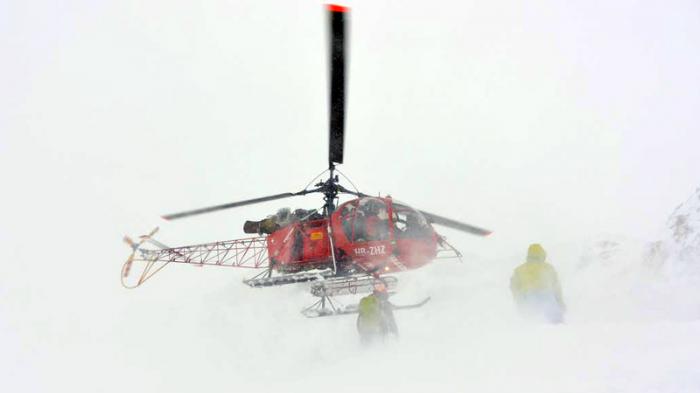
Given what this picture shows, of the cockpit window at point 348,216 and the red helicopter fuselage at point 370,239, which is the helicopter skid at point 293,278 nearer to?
the red helicopter fuselage at point 370,239

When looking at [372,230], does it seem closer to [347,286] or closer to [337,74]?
[347,286]

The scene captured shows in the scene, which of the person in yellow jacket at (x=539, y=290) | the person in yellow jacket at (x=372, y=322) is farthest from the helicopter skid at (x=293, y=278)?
the person in yellow jacket at (x=539, y=290)

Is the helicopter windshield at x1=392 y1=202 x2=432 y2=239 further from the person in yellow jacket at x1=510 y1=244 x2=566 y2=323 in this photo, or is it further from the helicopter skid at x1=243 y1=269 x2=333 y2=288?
the person in yellow jacket at x1=510 y1=244 x2=566 y2=323

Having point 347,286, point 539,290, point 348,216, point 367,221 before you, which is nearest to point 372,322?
point 539,290

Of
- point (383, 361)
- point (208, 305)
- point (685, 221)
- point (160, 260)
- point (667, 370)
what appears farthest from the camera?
point (208, 305)

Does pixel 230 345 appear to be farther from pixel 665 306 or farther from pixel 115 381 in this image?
pixel 665 306

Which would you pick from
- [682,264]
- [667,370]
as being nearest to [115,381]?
[667,370]
